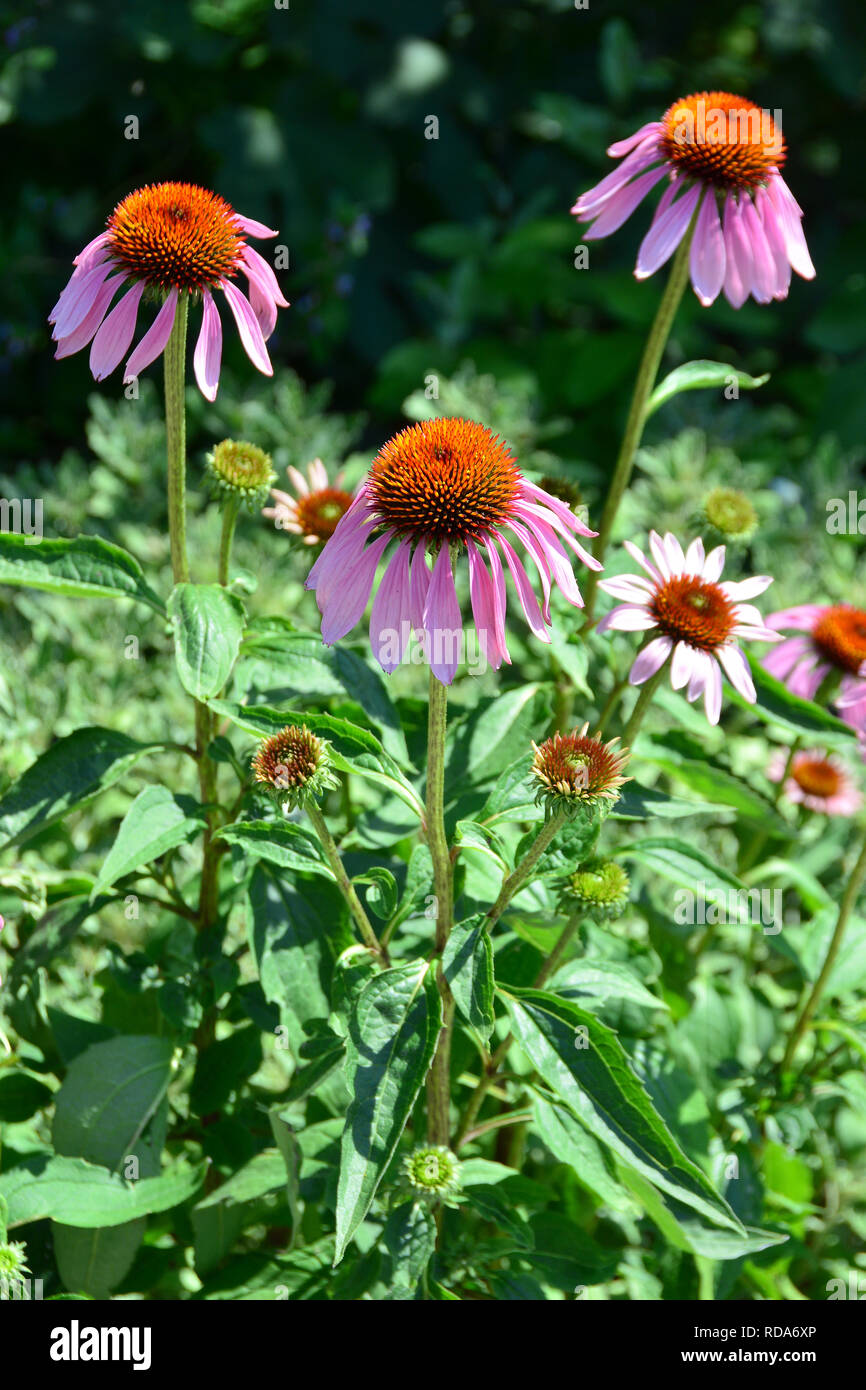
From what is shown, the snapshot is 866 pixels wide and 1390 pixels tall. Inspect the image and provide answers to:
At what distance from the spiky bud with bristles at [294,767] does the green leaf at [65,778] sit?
0.89ft

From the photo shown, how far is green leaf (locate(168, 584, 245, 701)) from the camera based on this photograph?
50.0 inches

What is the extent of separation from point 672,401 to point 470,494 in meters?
2.71

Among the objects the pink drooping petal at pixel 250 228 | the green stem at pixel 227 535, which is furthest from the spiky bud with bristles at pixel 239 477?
the pink drooping petal at pixel 250 228

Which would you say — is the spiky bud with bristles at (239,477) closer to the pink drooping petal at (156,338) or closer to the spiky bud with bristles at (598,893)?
the pink drooping petal at (156,338)

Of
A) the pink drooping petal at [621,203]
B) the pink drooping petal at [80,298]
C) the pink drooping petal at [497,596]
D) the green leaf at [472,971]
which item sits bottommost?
the green leaf at [472,971]

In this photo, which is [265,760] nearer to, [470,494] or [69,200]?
[470,494]

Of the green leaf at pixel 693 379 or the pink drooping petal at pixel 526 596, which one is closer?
the pink drooping petal at pixel 526 596

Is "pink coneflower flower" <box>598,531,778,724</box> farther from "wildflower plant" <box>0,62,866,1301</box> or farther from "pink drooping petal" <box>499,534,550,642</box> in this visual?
"pink drooping petal" <box>499,534,550,642</box>

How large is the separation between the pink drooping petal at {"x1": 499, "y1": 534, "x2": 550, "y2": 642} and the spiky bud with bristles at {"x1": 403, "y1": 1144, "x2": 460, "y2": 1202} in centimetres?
56

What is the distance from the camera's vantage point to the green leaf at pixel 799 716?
1521 millimetres

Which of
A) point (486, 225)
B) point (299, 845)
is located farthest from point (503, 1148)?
point (486, 225)

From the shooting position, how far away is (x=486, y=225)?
3.66 metres

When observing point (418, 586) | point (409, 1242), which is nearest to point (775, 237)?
point (418, 586)

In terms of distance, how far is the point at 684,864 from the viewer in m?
1.47
